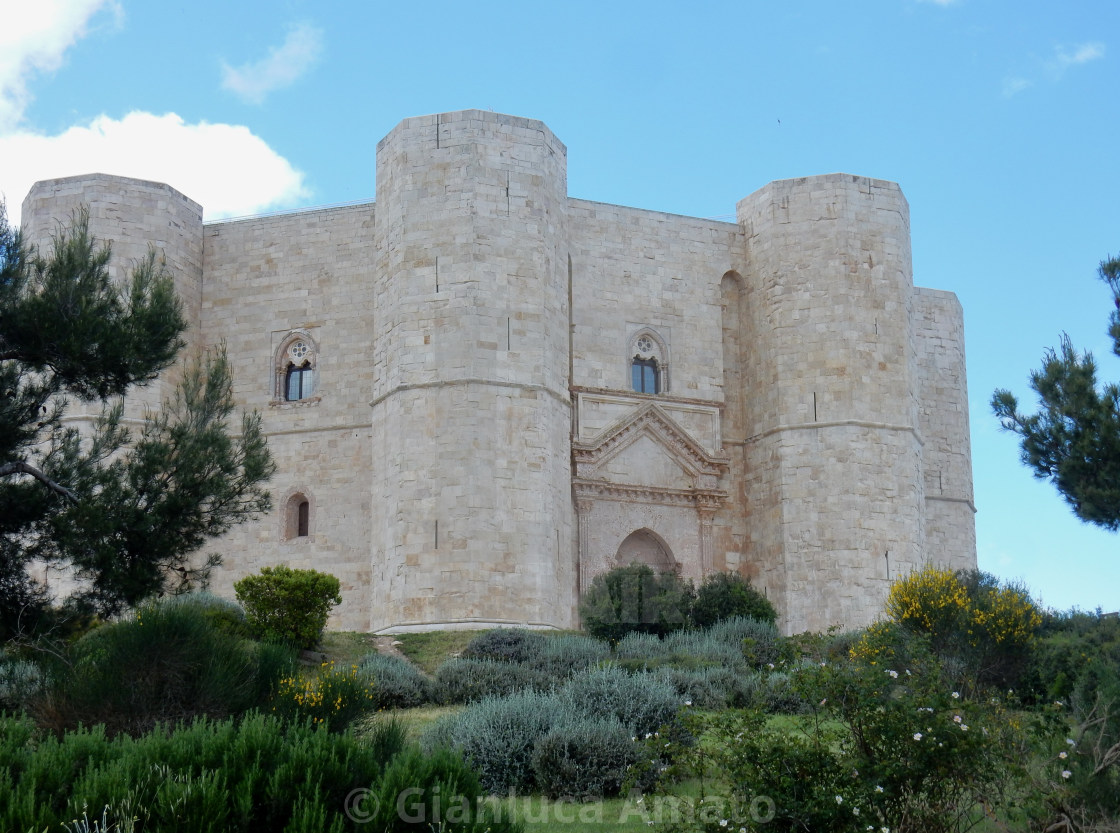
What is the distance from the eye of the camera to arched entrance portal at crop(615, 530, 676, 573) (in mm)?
24203

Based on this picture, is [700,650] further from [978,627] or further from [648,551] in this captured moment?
[648,551]

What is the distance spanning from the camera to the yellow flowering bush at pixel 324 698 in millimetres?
10695

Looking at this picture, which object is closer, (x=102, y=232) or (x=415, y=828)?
(x=415, y=828)

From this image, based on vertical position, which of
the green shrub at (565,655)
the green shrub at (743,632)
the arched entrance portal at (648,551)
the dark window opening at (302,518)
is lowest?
the green shrub at (565,655)

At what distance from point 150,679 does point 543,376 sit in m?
11.9

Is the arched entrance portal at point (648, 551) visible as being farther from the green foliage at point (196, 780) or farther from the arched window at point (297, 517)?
the green foliage at point (196, 780)

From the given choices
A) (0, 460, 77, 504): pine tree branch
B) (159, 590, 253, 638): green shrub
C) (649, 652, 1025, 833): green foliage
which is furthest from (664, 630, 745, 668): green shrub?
(0, 460, 77, 504): pine tree branch

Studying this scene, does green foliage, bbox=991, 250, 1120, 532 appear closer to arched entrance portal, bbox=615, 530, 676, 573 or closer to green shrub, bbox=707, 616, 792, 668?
green shrub, bbox=707, 616, 792, 668

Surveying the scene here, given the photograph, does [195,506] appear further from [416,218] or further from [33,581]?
[416,218]

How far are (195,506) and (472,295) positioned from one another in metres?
9.12

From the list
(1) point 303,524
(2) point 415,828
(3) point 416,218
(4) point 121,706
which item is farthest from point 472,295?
(2) point 415,828

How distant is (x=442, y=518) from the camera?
69.3 feet

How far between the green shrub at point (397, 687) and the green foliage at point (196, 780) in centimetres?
562

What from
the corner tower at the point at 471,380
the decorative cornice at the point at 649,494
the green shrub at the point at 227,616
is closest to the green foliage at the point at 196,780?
the green shrub at the point at 227,616
